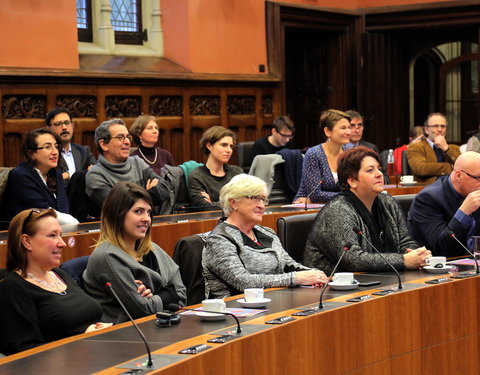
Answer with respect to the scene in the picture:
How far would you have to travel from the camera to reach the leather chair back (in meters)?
4.43

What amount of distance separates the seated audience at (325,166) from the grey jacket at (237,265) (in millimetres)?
2180

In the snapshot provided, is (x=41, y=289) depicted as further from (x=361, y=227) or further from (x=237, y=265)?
(x=361, y=227)

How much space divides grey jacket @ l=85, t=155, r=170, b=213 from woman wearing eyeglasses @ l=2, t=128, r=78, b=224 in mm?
198

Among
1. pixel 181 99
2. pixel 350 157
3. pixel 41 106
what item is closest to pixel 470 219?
pixel 350 157

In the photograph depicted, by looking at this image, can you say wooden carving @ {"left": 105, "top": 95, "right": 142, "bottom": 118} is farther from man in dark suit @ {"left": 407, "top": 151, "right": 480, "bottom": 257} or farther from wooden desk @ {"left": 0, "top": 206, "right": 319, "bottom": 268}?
man in dark suit @ {"left": 407, "top": 151, "right": 480, "bottom": 257}

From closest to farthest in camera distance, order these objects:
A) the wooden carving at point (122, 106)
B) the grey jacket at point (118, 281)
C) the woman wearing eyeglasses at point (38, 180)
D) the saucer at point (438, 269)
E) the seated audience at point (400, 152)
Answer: the grey jacket at point (118, 281), the saucer at point (438, 269), the woman wearing eyeglasses at point (38, 180), the wooden carving at point (122, 106), the seated audience at point (400, 152)

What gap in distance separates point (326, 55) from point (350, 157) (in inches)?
270

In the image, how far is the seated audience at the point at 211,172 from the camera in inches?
240

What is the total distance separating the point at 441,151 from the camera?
7.91 meters

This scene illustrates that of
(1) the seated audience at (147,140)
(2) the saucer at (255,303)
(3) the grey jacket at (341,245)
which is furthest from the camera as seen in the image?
(1) the seated audience at (147,140)

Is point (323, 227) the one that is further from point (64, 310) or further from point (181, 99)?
point (181, 99)

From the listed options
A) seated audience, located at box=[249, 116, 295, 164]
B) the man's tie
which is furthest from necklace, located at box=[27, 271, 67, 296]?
the man's tie

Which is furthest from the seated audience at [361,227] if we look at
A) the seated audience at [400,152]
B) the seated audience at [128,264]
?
the seated audience at [400,152]

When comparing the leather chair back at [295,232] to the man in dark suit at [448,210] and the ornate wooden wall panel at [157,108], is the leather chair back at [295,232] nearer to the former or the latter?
the man in dark suit at [448,210]
